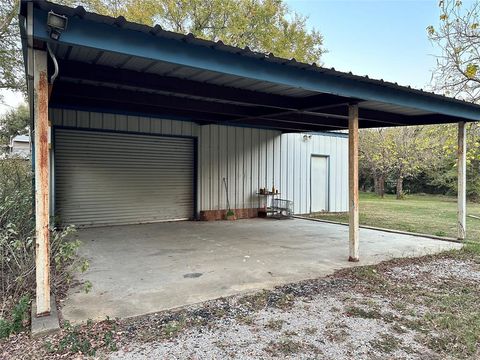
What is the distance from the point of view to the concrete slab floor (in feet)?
11.7

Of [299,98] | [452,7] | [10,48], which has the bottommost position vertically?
[299,98]

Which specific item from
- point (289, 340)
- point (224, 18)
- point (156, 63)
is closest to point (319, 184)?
point (156, 63)

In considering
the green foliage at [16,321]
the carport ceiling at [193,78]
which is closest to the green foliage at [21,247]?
the green foliage at [16,321]

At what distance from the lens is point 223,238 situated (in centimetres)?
686

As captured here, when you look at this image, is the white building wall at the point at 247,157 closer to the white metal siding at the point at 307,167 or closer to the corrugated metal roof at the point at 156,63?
the white metal siding at the point at 307,167

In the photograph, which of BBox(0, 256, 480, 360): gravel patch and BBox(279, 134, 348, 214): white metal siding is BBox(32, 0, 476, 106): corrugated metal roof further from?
BBox(279, 134, 348, 214): white metal siding

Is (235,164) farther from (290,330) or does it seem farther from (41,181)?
(290,330)

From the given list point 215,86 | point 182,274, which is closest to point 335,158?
point 215,86

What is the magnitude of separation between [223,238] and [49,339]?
4.35 m

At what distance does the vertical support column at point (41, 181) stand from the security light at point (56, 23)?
40 centimetres

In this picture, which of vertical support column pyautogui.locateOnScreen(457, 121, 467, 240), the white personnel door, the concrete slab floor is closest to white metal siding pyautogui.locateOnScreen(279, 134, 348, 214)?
the white personnel door

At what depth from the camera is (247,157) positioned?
10102mm

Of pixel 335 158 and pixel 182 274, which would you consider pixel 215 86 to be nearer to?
pixel 182 274

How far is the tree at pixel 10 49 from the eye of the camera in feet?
40.1
